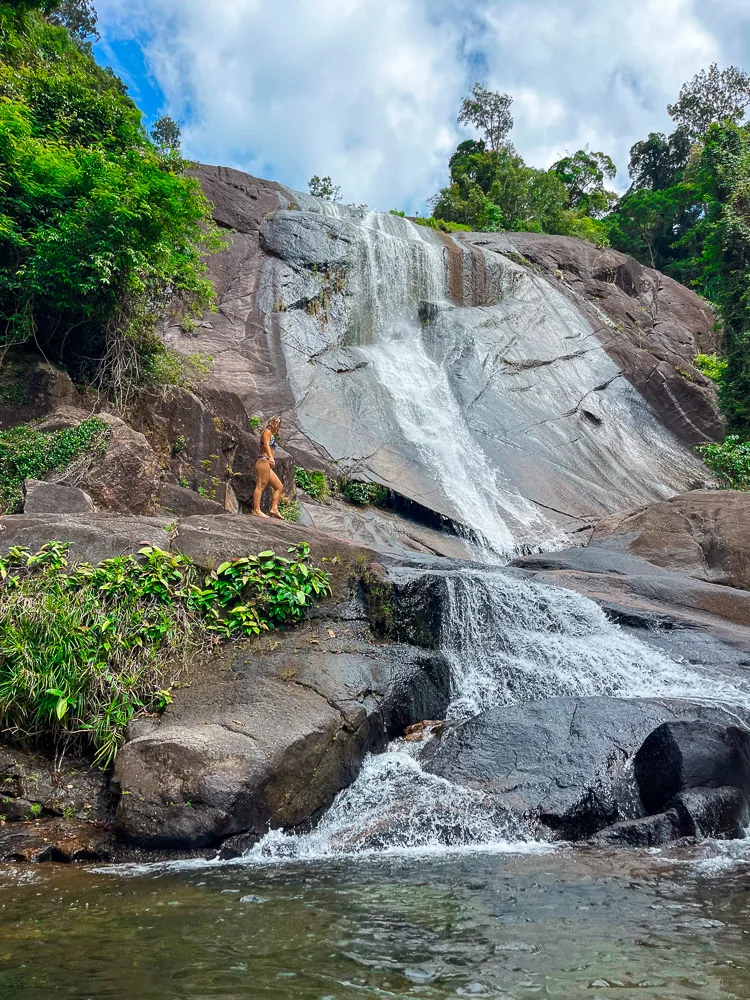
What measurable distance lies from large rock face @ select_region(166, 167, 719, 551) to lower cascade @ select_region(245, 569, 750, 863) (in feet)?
21.0

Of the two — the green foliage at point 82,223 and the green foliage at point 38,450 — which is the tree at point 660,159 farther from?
the green foliage at point 38,450

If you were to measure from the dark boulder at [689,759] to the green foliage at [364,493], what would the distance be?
35.1ft

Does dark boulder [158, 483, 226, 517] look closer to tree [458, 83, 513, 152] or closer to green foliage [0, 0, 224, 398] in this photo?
green foliage [0, 0, 224, 398]

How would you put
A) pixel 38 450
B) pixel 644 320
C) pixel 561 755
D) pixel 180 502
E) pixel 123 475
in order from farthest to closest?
pixel 644 320, pixel 180 502, pixel 123 475, pixel 38 450, pixel 561 755

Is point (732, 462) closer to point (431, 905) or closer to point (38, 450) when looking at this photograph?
point (38, 450)

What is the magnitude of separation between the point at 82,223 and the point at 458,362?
1310 cm

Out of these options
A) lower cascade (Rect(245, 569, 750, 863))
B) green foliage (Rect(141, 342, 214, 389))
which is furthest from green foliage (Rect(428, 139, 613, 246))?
lower cascade (Rect(245, 569, 750, 863))

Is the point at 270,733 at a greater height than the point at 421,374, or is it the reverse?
the point at 421,374

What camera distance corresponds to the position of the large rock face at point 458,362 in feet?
60.2

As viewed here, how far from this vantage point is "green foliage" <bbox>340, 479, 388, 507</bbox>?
54.9ft

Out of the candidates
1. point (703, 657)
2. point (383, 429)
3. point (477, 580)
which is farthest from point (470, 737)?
point (383, 429)

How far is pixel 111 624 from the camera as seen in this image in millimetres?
7262

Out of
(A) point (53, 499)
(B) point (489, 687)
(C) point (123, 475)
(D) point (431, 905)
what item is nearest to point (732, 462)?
(B) point (489, 687)

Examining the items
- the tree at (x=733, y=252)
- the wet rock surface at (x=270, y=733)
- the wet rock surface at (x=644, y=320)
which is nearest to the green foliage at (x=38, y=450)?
the wet rock surface at (x=270, y=733)
